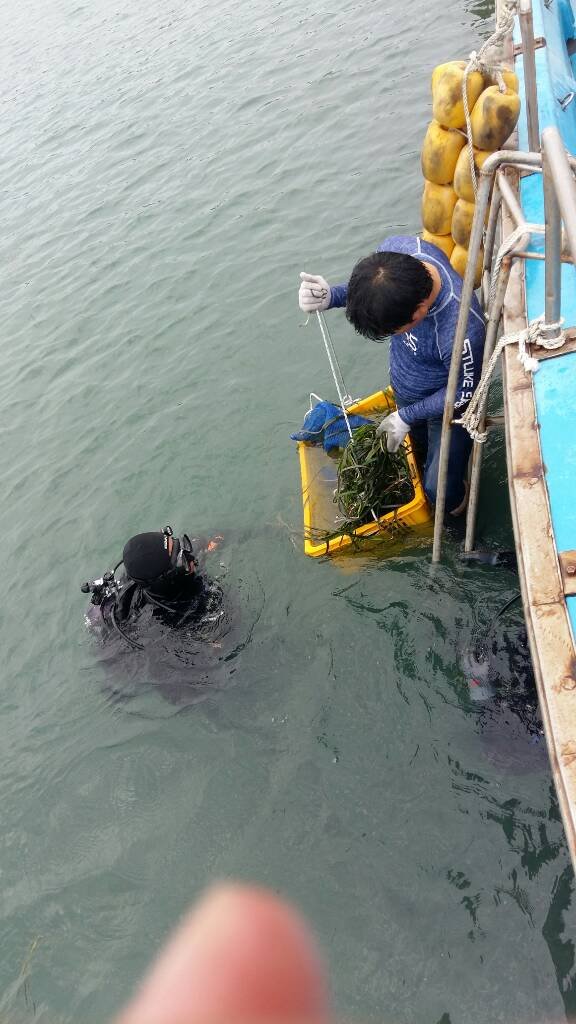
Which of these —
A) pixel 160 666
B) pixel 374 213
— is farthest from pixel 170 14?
pixel 160 666

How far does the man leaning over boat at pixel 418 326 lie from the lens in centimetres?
326

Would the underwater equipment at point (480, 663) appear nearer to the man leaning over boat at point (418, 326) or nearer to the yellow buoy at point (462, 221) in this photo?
the man leaning over boat at point (418, 326)

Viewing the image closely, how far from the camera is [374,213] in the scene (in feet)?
25.5

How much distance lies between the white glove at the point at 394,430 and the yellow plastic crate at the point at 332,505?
319mm

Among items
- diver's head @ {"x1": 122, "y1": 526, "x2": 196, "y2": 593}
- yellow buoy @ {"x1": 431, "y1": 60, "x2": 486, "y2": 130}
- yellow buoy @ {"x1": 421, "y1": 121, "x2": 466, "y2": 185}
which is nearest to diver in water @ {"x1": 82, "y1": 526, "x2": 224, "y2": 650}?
diver's head @ {"x1": 122, "y1": 526, "x2": 196, "y2": 593}

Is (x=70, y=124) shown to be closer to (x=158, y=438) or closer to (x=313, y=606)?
(x=158, y=438)

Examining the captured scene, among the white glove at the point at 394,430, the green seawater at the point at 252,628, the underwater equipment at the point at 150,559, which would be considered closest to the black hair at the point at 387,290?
the white glove at the point at 394,430

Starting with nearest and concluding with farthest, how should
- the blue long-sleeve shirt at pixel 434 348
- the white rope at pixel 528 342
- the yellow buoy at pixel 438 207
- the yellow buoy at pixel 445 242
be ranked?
the white rope at pixel 528 342, the blue long-sleeve shirt at pixel 434 348, the yellow buoy at pixel 438 207, the yellow buoy at pixel 445 242

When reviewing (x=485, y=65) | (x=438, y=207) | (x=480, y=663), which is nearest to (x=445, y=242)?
(x=438, y=207)

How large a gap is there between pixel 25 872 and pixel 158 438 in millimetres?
3732

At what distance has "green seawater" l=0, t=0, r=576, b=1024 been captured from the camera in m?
3.26

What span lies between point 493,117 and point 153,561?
2.98 meters

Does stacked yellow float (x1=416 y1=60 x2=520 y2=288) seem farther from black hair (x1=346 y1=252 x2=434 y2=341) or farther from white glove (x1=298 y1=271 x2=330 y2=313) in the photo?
white glove (x1=298 y1=271 x2=330 y2=313)

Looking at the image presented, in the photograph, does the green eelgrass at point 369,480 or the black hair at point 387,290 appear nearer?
the black hair at point 387,290
